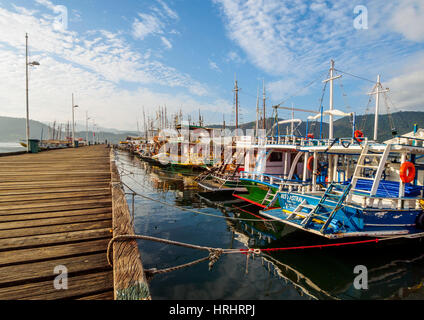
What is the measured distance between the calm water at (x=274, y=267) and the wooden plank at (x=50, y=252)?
3.98 meters

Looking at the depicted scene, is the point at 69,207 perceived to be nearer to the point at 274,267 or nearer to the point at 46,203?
the point at 46,203

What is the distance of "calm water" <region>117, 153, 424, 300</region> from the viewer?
618 centimetres

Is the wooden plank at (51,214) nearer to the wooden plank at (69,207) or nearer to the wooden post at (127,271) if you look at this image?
the wooden plank at (69,207)

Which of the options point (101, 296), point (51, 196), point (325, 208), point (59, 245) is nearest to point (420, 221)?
point (325, 208)

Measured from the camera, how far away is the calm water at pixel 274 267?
20.3 ft

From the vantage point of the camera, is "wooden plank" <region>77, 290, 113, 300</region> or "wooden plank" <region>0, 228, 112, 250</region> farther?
"wooden plank" <region>0, 228, 112, 250</region>

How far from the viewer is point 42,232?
3.20 metres

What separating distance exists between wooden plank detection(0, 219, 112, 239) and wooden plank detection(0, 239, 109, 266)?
1.54 feet

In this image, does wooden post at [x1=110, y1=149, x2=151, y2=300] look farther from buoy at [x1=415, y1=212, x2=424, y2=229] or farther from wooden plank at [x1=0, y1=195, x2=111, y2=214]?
buoy at [x1=415, y1=212, x2=424, y2=229]

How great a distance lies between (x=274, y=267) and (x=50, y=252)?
7.11 m

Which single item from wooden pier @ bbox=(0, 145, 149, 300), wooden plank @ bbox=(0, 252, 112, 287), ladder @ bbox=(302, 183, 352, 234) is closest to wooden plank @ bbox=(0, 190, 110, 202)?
wooden pier @ bbox=(0, 145, 149, 300)

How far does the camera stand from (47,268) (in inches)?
95.0

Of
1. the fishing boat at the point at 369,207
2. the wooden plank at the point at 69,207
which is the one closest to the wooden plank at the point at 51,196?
Result: the wooden plank at the point at 69,207
